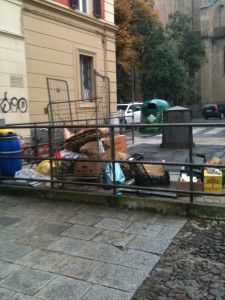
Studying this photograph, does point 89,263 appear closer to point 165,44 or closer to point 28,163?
point 28,163

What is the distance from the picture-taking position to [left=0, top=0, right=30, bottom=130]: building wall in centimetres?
959

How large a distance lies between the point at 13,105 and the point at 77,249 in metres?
7.14

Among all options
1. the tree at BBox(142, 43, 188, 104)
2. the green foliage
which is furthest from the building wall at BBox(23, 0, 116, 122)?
the tree at BBox(142, 43, 188, 104)

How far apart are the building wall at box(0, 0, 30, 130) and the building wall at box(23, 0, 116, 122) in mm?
349

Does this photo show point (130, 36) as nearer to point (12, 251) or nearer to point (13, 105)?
point (13, 105)

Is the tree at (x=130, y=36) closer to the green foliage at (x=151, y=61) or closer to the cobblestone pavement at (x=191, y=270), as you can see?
the green foliage at (x=151, y=61)

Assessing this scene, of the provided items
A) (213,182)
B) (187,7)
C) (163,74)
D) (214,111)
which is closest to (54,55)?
(213,182)

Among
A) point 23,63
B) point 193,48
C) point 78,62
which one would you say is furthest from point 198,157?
point 193,48

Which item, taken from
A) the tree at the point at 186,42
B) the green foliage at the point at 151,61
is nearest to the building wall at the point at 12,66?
the green foliage at the point at 151,61

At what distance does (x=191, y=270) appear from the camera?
10.5 feet

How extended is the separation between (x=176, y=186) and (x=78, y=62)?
29.3 ft

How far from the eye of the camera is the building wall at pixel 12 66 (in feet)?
31.5

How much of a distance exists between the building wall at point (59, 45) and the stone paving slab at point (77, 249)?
6.59 metres

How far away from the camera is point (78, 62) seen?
13.0 meters
